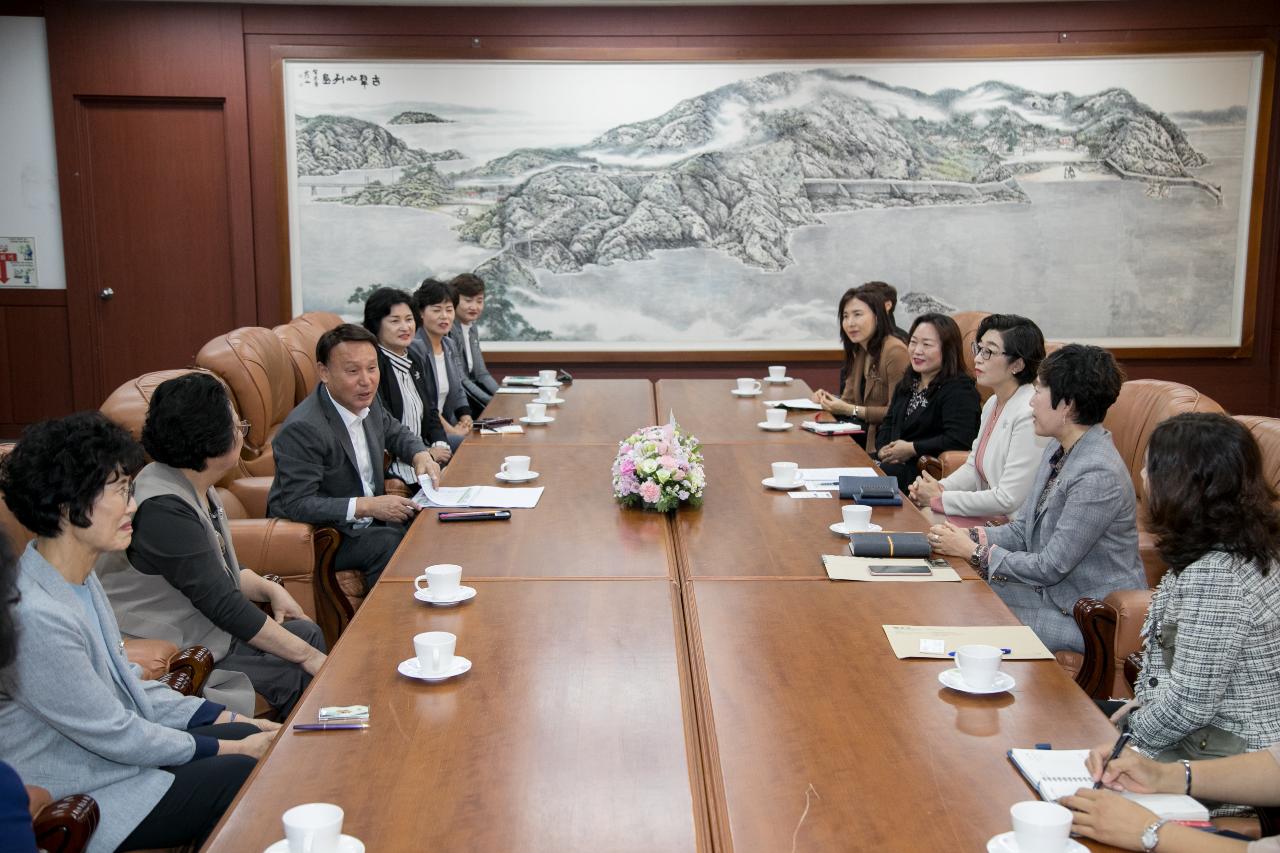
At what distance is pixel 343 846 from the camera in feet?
4.75

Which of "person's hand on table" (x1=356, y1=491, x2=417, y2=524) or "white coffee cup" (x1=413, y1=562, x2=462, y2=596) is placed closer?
"white coffee cup" (x1=413, y1=562, x2=462, y2=596)

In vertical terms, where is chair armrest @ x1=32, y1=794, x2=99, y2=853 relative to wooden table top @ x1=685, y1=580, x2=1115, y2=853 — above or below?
below

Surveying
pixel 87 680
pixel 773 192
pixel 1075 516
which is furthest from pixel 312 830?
pixel 773 192

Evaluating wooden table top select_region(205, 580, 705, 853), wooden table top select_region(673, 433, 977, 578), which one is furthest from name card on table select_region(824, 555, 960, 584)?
wooden table top select_region(205, 580, 705, 853)

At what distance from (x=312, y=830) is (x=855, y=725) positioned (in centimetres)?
87

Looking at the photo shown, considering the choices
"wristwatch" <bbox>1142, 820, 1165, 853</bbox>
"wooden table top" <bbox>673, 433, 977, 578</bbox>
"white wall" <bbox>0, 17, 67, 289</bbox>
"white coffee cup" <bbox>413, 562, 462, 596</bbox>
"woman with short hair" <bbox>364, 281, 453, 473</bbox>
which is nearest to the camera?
"wristwatch" <bbox>1142, 820, 1165, 853</bbox>

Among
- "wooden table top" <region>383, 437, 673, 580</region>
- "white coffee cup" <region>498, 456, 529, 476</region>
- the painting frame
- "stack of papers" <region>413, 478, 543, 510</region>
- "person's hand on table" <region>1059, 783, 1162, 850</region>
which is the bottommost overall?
Result: "person's hand on table" <region>1059, 783, 1162, 850</region>

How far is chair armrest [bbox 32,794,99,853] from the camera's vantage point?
1.78m

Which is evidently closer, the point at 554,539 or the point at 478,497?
the point at 554,539

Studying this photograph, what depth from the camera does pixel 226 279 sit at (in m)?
7.23

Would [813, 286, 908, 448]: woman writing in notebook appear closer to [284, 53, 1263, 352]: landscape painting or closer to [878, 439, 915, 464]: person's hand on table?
[878, 439, 915, 464]: person's hand on table

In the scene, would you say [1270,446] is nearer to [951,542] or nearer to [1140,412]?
[1140,412]

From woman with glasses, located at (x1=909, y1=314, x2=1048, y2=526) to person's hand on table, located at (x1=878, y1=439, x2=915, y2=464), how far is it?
76cm

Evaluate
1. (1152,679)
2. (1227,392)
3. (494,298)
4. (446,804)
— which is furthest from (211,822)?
(1227,392)
